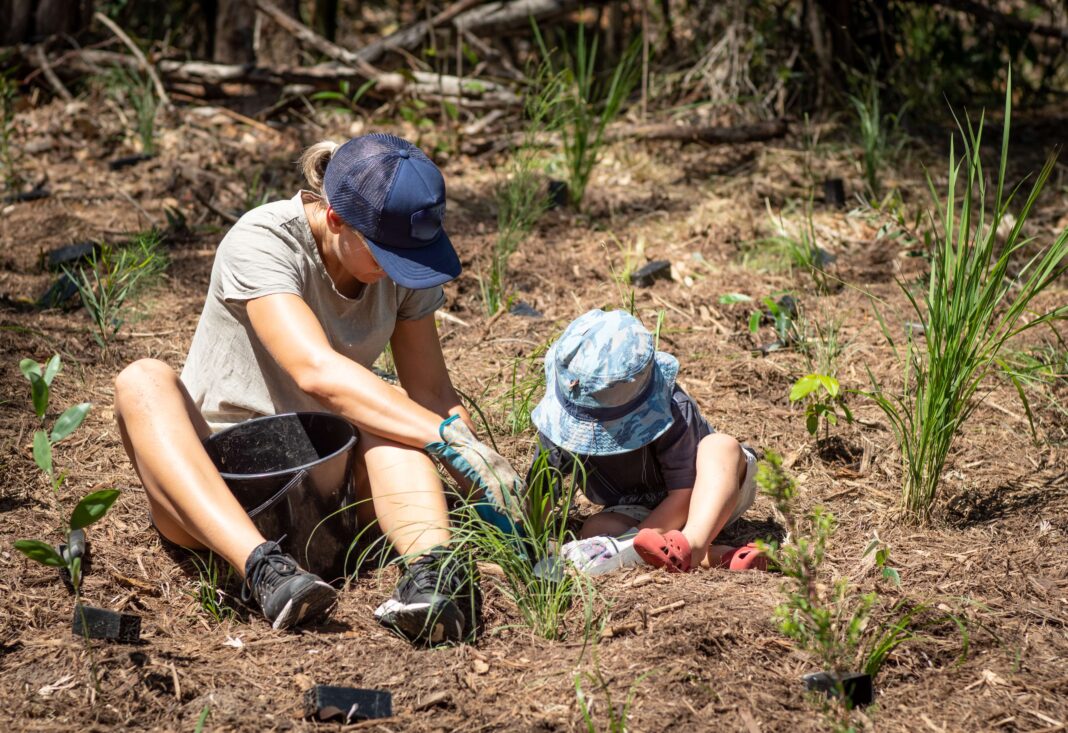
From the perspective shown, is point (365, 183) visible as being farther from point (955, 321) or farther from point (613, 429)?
point (955, 321)

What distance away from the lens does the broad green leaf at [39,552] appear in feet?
5.20

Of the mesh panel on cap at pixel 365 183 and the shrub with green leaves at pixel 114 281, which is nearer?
the mesh panel on cap at pixel 365 183

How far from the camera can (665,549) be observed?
6.70 feet

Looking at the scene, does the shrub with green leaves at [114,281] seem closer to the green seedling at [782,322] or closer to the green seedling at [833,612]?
the green seedling at [782,322]

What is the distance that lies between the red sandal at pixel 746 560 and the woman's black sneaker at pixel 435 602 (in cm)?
56

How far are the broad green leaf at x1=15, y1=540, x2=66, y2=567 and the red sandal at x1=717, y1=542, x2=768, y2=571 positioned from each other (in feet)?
4.18

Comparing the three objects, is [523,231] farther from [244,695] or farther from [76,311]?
[244,695]

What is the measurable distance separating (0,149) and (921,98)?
167 inches

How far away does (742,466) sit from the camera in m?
2.19

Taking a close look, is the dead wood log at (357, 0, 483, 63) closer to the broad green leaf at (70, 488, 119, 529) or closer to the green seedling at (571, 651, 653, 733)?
the broad green leaf at (70, 488, 119, 529)

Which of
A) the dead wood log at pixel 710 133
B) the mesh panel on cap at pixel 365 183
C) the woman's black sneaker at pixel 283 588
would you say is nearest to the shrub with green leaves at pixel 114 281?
the mesh panel on cap at pixel 365 183

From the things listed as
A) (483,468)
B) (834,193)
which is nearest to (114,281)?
(483,468)

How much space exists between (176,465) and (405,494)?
1.41ft

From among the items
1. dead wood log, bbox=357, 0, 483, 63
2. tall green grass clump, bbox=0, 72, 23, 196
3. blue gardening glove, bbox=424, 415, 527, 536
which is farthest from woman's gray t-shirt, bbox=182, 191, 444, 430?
dead wood log, bbox=357, 0, 483, 63
